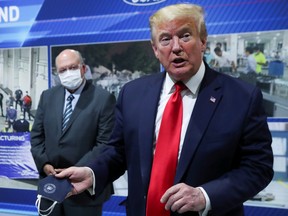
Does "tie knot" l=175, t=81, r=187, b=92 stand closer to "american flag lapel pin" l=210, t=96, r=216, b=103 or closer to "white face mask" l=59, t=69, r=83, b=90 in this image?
"american flag lapel pin" l=210, t=96, r=216, b=103

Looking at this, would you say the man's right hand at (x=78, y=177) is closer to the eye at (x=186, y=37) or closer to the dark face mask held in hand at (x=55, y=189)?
the dark face mask held in hand at (x=55, y=189)

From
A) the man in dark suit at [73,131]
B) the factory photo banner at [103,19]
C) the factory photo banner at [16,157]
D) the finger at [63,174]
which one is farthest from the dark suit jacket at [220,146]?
the factory photo banner at [16,157]

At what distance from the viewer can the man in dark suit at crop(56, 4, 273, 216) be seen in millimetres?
1155

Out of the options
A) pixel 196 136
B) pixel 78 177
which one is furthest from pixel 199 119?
pixel 78 177

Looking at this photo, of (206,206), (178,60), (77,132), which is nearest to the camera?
(206,206)

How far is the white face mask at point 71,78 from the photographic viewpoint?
2.85 m

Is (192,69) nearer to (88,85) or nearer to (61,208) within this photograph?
(88,85)

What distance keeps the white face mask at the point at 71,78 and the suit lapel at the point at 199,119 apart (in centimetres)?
176

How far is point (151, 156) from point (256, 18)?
2.26 meters

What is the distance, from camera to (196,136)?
1184 mm

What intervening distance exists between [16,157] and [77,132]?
1.76 metres

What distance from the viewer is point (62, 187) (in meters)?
1.28

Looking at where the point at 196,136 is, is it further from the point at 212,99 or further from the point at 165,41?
the point at 165,41

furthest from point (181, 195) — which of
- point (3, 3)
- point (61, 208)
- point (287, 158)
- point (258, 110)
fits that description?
point (3, 3)
